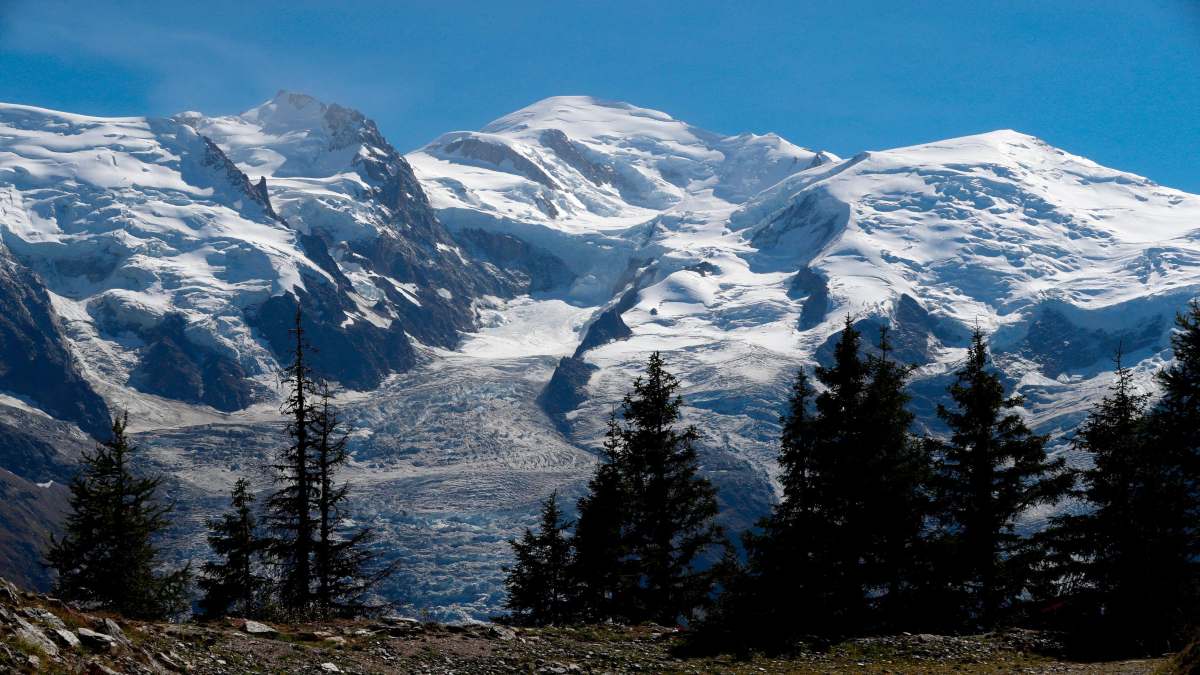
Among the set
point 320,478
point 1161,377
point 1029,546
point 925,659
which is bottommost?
point 925,659

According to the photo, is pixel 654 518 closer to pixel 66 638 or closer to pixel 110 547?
pixel 110 547

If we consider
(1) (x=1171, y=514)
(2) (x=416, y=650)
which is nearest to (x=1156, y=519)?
(1) (x=1171, y=514)

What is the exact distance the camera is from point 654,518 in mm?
44219

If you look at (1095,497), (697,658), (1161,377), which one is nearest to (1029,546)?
(1095,497)

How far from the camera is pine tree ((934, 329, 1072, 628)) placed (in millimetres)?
38969

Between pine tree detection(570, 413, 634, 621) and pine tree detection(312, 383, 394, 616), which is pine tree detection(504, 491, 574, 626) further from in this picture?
pine tree detection(312, 383, 394, 616)

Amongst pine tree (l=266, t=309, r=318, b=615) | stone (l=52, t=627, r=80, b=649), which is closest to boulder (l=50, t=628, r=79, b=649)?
stone (l=52, t=627, r=80, b=649)

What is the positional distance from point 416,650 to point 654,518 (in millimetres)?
17689

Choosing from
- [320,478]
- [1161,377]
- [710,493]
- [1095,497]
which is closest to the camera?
[1095,497]

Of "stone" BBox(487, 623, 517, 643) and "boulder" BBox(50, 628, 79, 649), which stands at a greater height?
"boulder" BBox(50, 628, 79, 649)

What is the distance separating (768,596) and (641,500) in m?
10.6

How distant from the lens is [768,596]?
3441 centimetres

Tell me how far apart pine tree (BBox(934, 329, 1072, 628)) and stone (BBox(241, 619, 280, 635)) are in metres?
22.3

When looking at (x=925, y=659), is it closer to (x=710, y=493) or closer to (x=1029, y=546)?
(x=1029, y=546)
